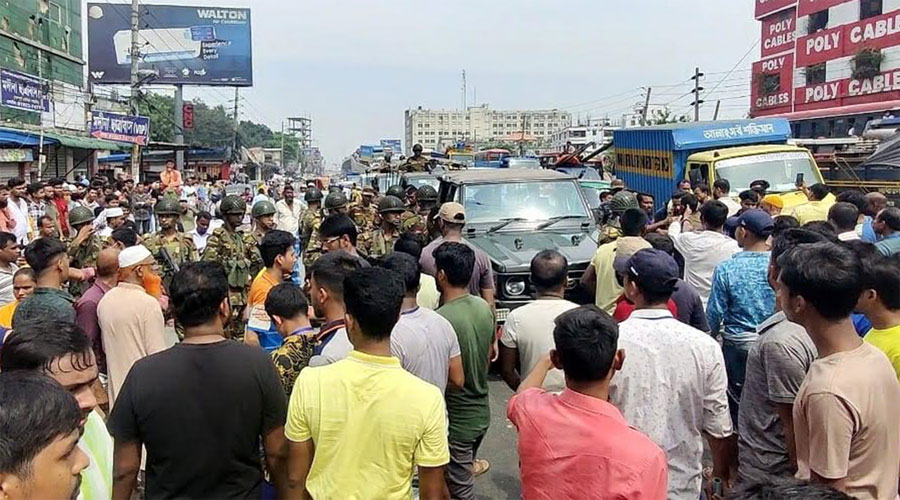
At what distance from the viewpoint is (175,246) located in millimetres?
6844

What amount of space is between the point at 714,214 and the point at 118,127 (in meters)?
23.4

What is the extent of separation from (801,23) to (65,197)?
1722 inches

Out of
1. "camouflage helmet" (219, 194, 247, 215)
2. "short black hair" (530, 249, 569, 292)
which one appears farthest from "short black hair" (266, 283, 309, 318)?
"camouflage helmet" (219, 194, 247, 215)

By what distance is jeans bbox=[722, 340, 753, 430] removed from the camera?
14.3 ft

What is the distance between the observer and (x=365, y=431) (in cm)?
243

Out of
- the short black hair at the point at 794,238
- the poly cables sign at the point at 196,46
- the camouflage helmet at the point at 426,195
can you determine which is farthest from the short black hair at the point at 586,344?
the poly cables sign at the point at 196,46

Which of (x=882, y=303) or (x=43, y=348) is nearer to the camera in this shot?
(x=43, y=348)

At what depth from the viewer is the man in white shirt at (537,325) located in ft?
11.8

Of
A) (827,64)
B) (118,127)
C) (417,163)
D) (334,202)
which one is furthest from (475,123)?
(334,202)

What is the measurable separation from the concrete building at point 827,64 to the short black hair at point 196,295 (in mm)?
31816

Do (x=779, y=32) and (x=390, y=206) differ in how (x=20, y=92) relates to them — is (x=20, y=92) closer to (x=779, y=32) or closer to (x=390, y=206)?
(x=390, y=206)

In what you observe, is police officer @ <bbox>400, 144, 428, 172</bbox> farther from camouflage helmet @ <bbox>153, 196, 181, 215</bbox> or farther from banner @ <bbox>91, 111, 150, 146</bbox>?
banner @ <bbox>91, 111, 150, 146</bbox>

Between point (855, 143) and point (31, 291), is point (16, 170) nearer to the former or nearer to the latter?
point (31, 291)

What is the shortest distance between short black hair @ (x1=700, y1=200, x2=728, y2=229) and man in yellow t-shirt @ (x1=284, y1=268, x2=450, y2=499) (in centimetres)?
380
